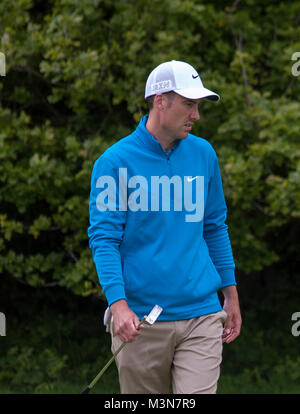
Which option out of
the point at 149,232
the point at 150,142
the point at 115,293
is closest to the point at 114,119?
the point at 150,142

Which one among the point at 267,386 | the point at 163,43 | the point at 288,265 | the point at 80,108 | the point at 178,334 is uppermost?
the point at 163,43

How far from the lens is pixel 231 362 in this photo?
7.50 meters

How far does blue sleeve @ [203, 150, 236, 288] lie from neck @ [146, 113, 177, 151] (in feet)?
0.98

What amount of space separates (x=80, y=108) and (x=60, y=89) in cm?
25

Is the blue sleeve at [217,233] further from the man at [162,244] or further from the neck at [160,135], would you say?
the neck at [160,135]

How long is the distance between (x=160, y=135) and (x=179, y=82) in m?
0.27

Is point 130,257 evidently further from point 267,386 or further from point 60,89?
point 267,386

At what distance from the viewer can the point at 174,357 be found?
3516 mm

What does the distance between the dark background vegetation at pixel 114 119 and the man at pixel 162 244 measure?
2.50 meters

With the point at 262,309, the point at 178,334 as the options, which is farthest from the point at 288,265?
the point at 178,334

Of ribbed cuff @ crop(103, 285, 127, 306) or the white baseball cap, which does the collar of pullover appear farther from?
ribbed cuff @ crop(103, 285, 127, 306)

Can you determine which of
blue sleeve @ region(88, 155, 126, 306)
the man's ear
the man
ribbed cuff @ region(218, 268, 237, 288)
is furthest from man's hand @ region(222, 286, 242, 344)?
the man's ear

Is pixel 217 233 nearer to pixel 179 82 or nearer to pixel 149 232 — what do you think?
pixel 149 232

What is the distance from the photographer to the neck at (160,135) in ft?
11.6
